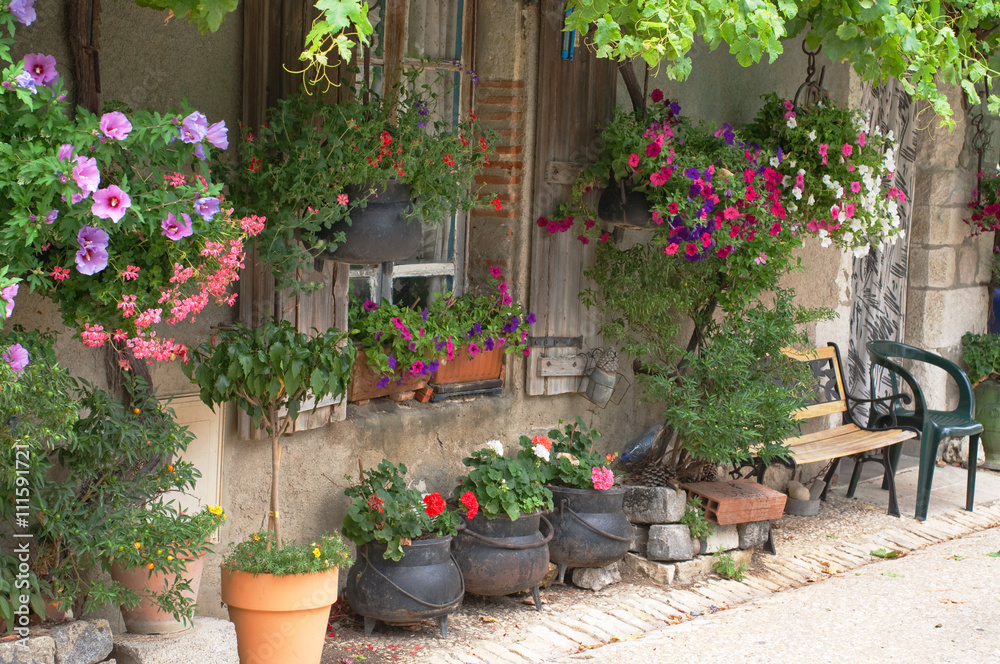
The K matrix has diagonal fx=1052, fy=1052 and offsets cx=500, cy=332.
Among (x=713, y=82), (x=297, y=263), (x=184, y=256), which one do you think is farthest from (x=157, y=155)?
(x=713, y=82)

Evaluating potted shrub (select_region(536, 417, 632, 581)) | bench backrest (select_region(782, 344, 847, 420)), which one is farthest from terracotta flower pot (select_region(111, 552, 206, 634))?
bench backrest (select_region(782, 344, 847, 420))

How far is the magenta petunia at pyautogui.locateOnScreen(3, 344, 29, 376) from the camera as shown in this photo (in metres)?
2.37

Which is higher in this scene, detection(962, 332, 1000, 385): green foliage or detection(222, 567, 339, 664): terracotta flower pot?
detection(962, 332, 1000, 385): green foliage

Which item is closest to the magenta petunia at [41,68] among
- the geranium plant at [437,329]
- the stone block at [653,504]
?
the geranium plant at [437,329]

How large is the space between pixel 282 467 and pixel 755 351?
2332 mm

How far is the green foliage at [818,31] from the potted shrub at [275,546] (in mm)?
1308

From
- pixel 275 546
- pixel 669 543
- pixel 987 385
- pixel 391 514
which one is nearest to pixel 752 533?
pixel 669 543

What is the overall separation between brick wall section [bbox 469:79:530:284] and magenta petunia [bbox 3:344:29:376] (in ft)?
8.25

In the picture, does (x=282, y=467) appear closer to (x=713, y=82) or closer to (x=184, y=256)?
(x=184, y=256)

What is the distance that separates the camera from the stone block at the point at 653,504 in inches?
190

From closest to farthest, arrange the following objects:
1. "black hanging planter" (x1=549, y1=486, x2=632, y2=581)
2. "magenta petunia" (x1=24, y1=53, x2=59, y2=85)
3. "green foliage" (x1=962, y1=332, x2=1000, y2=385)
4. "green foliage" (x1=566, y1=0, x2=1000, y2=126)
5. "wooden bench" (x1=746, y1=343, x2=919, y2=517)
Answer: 1. "magenta petunia" (x1=24, y1=53, x2=59, y2=85)
2. "green foliage" (x1=566, y1=0, x2=1000, y2=126)
3. "black hanging planter" (x1=549, y1=486, x2=632, y2=581)
4. "wooden bench" (x1=746, y1=343, x2=919, y2=517)
5. "green foliage" (x1=962, y1=332, x2=1000, y2=385)

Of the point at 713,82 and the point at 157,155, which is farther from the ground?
the point at 713,82

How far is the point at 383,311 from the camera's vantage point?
4.25 m

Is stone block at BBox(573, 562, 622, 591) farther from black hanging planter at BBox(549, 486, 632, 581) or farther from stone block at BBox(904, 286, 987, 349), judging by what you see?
stone block at BBox(904, 286, 987, 349)
